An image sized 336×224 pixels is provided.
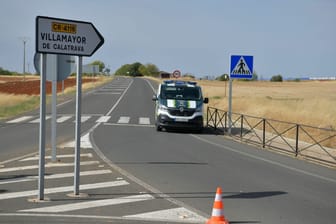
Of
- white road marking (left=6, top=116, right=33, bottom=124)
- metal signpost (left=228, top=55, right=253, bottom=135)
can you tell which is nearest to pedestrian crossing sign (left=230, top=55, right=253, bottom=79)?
metal signpost (left=228, top=55, right=253, bottom=135)

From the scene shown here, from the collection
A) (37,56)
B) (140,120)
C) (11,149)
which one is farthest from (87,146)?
(140,120)

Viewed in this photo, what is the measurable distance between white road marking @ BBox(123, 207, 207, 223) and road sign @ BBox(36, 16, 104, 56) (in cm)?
273

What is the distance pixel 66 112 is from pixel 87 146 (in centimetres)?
1703

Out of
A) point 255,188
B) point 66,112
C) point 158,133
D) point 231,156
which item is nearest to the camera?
point 255,188

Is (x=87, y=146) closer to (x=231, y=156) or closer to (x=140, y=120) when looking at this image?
(x=231, y=156)

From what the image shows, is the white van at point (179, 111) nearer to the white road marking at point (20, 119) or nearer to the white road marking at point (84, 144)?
the white road marking at point (84, 144)

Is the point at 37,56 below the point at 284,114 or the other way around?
the other way around

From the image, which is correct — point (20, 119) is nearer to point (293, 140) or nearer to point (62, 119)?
point (62, 119)

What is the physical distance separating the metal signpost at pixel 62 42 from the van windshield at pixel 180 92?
14.2 metres

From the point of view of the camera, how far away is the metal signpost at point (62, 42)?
774cm

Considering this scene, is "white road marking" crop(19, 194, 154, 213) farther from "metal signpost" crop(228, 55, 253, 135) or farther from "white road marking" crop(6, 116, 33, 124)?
"white road marking" crop(6, 116, 33, 124)

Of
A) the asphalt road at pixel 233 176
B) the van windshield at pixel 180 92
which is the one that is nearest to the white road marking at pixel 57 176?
the asphalt road at pixel 233 176

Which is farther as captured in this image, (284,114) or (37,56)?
(284,114)

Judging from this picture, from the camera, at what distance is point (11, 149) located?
15.0 m
